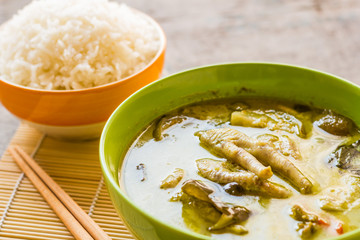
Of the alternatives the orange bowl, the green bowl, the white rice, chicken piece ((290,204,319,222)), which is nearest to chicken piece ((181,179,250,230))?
chicken piece ((290,204,319,222))

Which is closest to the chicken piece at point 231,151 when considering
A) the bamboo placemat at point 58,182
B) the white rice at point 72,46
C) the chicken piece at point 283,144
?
the chicken piece at point 283,144

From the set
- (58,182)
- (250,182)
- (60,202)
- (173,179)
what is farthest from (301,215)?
(58,182)

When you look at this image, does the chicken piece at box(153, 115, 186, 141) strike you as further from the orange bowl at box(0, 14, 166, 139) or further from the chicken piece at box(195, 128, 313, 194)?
the orange bowl at box(0, 14, 166, 139)

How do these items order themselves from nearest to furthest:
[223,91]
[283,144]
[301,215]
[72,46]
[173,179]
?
1. [301,215]
2. [173,179]
3. [283,144]
4. [223,91]
5. [72,46]

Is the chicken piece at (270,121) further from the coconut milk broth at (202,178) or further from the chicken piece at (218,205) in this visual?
the chicken piece at (218,205)

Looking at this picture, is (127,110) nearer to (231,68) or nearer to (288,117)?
(231,68)

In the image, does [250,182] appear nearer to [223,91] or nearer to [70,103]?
[223,91]

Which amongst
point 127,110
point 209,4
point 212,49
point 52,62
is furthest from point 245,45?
point 127,110
